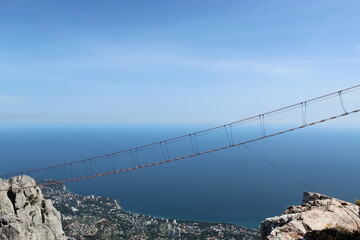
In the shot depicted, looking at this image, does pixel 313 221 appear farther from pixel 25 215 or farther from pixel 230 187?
pixel 230 187

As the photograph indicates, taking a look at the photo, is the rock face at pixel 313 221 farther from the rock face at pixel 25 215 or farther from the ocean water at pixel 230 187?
the ocean water at pixel 230 187

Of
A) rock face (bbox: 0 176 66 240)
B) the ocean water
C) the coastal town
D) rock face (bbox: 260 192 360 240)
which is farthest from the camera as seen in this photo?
the ocean water

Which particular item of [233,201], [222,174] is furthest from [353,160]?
[233,201]

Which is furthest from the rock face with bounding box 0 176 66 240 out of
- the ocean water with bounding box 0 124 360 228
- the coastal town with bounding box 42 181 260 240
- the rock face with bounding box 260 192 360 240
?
the ocean water with bounding box 0 124 360 228

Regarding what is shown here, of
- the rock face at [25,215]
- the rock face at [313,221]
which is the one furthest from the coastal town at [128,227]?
the rock face at [313,221]

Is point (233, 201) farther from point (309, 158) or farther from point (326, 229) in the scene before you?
point (309, 158)

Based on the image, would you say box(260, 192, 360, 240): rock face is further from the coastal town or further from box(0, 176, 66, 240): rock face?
the coastal town

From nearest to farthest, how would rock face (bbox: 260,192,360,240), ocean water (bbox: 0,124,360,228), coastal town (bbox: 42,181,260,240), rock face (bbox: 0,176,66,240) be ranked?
1. rock face (bbox: 260,192,360,240)
2. rock face (bbox: 0,176,66,240)
3. coastal town (bbox: 42,181,260,240)
4. ocean water (bbox: 0,124,360,228)
